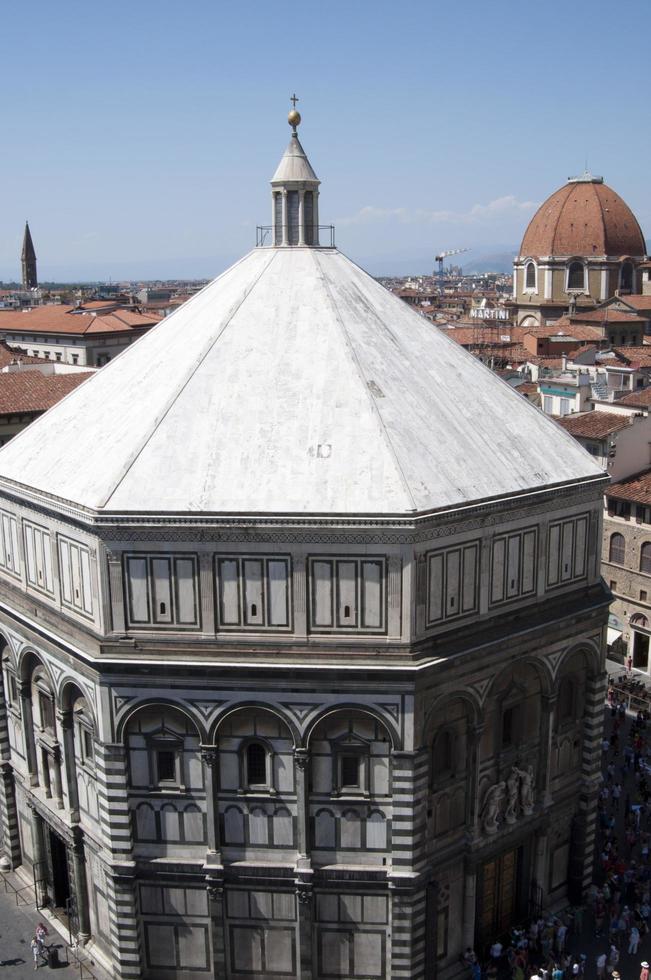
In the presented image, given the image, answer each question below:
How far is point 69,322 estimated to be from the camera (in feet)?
259

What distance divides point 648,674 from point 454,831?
1940cm

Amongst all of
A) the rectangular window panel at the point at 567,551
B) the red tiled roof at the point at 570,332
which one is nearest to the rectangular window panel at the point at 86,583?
the rectangular window panel at the point at 567,551

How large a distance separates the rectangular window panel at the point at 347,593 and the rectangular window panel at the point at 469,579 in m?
2.57

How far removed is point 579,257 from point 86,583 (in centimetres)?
9062

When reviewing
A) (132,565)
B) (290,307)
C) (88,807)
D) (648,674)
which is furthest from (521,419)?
(648,674)

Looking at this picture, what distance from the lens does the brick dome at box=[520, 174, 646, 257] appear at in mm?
102500

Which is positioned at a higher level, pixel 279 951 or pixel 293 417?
pixel 293 417

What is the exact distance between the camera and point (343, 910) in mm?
21906

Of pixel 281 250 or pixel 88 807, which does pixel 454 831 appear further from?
pixel 281 250

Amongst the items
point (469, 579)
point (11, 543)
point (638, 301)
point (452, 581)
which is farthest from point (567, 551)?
point (638, 301)

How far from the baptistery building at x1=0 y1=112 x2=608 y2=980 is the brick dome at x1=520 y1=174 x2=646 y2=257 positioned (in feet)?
273

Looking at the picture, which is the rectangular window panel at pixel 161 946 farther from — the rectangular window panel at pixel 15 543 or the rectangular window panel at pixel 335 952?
Answer: the rectangular window panel at pixel 15 543

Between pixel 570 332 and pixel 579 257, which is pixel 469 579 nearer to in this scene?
pixel 570 332

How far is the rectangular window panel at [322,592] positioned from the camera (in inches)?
799
